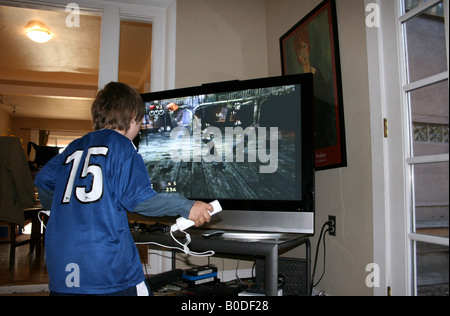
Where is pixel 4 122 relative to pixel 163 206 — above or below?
above

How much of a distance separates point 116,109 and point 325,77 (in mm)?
1283

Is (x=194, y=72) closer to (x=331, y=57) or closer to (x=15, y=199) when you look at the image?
(x=331, y=57)

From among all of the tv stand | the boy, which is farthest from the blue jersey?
the tv stand

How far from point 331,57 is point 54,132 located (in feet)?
33.6

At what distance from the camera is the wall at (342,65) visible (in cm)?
184

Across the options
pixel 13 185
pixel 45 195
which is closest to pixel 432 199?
pixel 45 195

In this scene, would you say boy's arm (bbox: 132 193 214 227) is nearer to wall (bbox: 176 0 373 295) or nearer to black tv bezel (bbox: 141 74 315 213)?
black tv bezel (bbox: 141 74 315 213)

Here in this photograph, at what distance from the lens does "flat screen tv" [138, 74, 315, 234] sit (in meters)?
1.79

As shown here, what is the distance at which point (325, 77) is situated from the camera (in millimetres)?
2113

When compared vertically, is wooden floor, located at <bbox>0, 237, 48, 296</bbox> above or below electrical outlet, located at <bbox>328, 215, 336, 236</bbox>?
below

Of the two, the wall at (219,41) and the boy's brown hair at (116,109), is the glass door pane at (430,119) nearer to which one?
the boy's brown hair at (116,109)

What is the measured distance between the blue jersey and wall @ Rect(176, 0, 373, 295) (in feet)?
3.74

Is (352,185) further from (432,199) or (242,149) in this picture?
(242,149)

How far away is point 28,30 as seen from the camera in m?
4.30
